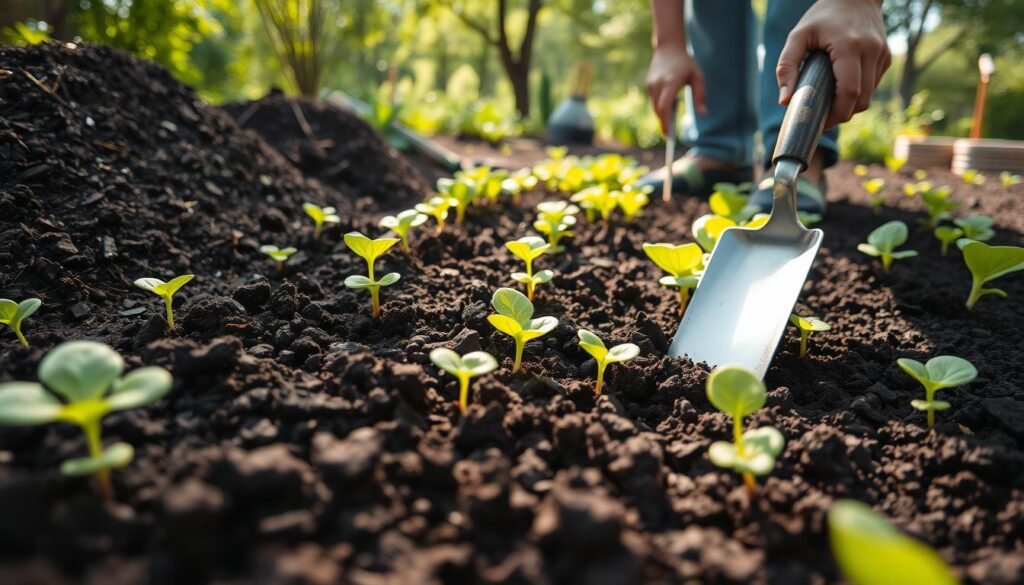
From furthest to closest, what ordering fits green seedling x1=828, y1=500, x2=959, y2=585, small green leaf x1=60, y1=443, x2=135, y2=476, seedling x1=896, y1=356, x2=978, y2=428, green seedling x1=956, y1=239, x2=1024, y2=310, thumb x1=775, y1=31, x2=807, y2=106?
thumb x1=775, y1=31, x2=807, y2=106 → green seedling x1=956, y1=239, x2=1024, y2=310 → seedling x1=896, y1=356, x2=978, y2=428 → small green leaf x1=60, y1=443, x2=135, y2=476 → green seedling x1=828, y1=500, x2=959, y2=585

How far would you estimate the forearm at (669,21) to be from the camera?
277 cm

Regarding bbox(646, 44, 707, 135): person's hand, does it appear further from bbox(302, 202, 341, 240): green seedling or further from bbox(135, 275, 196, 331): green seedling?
bbox(135, 275, 196, 331): green seedling

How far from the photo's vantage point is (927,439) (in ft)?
3.99

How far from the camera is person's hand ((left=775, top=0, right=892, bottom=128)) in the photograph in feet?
5.62

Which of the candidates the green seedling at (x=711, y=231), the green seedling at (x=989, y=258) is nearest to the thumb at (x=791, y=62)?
the green seedling at (x=711, y=231)

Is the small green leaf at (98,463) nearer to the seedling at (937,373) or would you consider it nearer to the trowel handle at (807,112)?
the seedling at (937,373)

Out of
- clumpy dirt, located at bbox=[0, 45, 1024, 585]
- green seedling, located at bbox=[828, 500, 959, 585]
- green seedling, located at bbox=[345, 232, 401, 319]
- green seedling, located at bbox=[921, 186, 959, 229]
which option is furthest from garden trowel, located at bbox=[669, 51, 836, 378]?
green seedling, located at bbox=[921, 186, 959, 229]

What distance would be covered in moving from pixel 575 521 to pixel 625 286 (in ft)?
4.05

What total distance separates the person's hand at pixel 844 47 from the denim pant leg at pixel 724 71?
5.83ft

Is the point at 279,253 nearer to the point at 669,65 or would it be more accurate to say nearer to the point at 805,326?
the point at 805,326

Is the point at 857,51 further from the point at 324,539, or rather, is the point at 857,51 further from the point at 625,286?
A: the point at 324,539

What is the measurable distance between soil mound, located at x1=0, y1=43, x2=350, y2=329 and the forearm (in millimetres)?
1604

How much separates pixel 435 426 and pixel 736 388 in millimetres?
528

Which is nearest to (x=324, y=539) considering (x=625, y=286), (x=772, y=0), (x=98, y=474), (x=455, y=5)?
(x=98, y=474)
